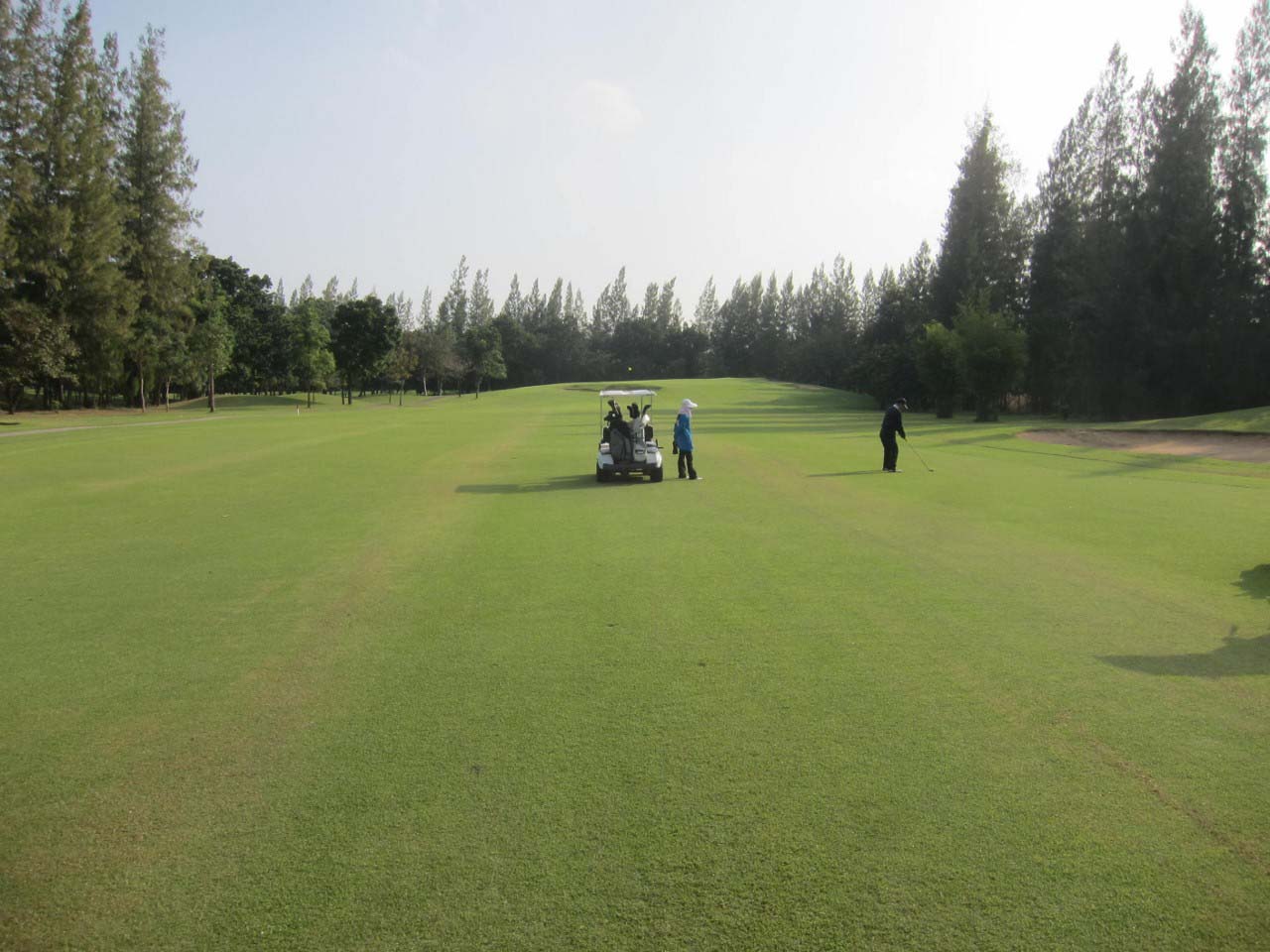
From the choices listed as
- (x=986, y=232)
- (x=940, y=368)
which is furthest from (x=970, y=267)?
(x=940, y=368)

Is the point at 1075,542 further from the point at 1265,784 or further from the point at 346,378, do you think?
the point at 346,378

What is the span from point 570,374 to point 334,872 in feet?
429

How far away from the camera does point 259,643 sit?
22.6 feet

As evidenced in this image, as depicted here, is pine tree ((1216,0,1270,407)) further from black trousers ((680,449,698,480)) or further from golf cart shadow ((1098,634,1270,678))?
golf cart shadow ((1098,634,1270,678))

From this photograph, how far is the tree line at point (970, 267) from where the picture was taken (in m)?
45.8

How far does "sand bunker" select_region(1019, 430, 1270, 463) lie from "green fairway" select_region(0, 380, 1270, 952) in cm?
1587

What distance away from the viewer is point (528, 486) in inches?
704

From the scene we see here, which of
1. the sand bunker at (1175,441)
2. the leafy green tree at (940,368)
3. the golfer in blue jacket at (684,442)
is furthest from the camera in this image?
the leafy green tree at (940,368)

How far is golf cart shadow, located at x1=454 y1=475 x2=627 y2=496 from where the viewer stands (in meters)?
17.0

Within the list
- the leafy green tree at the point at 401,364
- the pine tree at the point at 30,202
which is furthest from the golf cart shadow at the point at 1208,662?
the leafy green tree at the point at 401,364

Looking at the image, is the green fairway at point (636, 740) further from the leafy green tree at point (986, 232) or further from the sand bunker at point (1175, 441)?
the leafy green tree at point (986, 232)

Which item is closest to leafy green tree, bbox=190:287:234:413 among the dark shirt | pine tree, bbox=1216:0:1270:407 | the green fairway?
the dark shirt

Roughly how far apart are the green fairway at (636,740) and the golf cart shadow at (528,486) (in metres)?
5.08

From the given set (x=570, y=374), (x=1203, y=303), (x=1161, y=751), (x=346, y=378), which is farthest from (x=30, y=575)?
(x=570, y=374)
